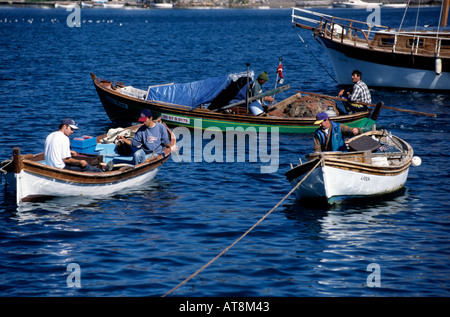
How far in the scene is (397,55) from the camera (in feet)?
114

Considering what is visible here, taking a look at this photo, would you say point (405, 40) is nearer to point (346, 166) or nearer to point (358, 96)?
point (358, 96)

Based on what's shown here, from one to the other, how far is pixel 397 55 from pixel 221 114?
15.6 m

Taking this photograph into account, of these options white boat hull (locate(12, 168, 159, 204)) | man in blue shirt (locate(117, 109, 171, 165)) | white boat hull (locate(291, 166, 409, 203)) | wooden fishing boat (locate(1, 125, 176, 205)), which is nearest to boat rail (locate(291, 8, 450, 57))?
man in blue shirt (locate(117, 109, 171, 165))

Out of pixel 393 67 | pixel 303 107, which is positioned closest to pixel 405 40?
pixel 393 67

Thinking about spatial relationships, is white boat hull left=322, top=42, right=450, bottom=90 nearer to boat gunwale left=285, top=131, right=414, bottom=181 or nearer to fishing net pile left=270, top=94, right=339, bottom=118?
fishing net pile left=270, top=94, right=339, bottom=118

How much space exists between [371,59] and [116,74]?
20311 mm

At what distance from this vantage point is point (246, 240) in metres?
14.1

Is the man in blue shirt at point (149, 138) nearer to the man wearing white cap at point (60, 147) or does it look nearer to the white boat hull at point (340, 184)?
the man wearing white cap at point (60, 147)

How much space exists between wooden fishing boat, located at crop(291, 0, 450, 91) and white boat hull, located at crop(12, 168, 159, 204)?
20.0m

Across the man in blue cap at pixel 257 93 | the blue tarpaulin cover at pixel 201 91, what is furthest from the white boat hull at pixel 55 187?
the man in blue cap at pixel 257 93

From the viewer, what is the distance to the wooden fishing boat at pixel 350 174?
15061 millimetres

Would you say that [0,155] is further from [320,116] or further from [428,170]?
[428,170]

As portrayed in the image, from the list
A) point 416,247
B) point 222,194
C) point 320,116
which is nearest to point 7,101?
point 222,194
